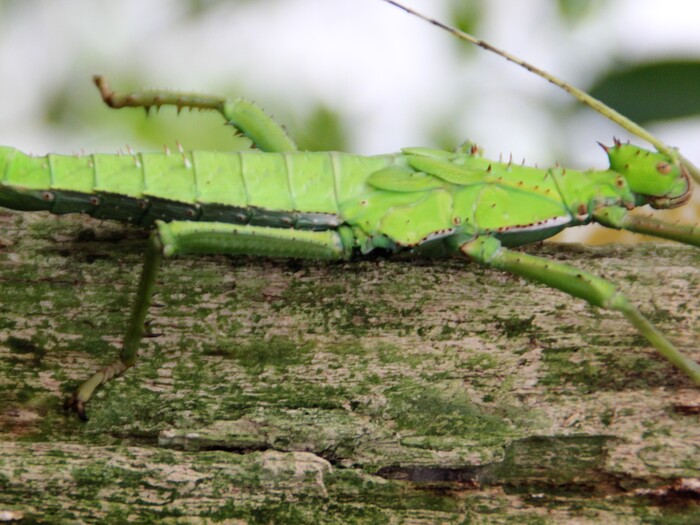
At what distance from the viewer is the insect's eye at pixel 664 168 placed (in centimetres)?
296

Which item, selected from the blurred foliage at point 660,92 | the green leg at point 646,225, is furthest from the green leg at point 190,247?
the blurred foliage at point 660,92

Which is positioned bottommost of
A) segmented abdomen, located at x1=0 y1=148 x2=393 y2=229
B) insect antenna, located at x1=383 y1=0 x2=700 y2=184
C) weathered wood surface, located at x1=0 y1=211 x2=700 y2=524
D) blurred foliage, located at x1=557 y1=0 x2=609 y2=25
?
weathered wood surface, located at x1=0 y1=211 x2=700 y2=524

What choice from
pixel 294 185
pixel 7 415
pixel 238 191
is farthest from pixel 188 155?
pixel 7 415

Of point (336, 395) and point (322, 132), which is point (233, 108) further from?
point (336, 395)

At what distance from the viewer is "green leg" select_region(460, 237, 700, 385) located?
96.5 inches

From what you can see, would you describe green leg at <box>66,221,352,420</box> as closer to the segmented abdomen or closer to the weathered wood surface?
the weathered wood surface

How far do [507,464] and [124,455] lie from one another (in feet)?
4.15

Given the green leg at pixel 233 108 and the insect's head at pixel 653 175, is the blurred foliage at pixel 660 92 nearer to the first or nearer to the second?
the insect's head at pixel 653 175

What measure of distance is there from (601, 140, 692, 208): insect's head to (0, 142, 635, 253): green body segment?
5 centimetres

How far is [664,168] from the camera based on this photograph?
2.96 meters

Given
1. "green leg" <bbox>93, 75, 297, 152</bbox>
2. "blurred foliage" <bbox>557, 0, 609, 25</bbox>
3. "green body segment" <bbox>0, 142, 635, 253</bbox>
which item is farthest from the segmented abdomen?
"blurred foliage" <bbox>557, 0, 609, 25</bbox>

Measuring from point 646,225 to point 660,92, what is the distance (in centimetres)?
115

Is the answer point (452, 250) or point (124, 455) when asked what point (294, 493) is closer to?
point (124, 455)

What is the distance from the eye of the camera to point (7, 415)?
245 centimetres
